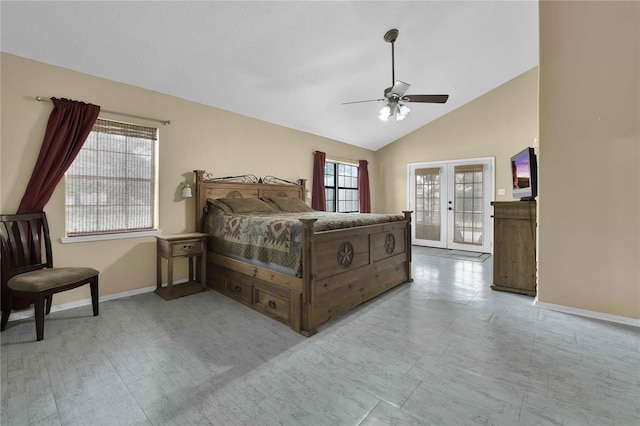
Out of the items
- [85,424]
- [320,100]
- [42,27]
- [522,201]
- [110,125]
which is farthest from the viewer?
[320,100]

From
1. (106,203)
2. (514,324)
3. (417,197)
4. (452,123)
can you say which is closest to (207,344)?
(106,203)

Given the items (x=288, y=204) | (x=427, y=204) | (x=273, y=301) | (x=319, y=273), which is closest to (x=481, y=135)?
(x=427, y=204)

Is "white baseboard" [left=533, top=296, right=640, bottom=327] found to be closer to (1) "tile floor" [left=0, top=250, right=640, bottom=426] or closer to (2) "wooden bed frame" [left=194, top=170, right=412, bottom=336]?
(1) "tile floor" [left=0, top=250, right=640, bottom=426]

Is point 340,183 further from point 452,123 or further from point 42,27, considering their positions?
point 42,27

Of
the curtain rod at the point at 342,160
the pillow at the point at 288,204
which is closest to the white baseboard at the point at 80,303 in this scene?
the pillow at the point at 288,204

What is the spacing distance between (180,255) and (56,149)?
5.17 ft

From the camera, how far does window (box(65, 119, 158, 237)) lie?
3.06 m

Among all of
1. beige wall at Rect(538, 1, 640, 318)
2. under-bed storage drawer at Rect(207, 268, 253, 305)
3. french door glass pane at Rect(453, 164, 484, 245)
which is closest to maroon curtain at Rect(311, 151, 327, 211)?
under-bed storage drawer at Rect(207, 268, 253, 305)

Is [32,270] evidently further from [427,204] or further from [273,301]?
[427,204]

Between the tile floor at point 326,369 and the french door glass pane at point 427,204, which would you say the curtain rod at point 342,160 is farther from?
the tile floor at point 326,369

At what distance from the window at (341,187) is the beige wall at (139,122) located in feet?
5.15

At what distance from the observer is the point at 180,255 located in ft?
10.9

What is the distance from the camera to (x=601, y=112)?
9.05ft

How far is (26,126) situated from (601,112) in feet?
18.2
